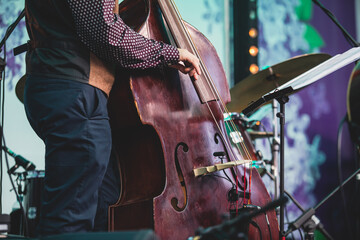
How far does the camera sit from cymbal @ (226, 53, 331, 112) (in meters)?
2.64

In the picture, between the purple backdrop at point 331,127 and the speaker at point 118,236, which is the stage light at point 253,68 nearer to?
the purple backdrop at point 331,127

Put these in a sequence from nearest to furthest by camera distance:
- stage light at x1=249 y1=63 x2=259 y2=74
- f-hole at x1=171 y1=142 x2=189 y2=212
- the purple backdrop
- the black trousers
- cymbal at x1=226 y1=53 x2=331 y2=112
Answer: the black trousers < f-hole at x1=171 y1=142 x2=189 y2=212 < cymbal at x1=226 y1=53 x2=331 y2=112 < stage light at x1=249 y1=63 x2=259 y2=74 < the purple backdrop

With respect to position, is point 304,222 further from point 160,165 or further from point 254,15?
point 254,15

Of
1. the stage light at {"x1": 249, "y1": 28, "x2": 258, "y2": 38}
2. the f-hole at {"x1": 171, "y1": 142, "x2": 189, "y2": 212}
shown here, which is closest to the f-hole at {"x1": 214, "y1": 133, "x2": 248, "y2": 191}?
the f-hole at {"x1": 171, "y1": 142, "x2": 189, "y2": 212}

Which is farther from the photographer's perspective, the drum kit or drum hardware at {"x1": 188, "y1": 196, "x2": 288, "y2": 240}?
the drum kit

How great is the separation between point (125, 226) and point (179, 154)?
33cm

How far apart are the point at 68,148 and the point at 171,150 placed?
1.29ft

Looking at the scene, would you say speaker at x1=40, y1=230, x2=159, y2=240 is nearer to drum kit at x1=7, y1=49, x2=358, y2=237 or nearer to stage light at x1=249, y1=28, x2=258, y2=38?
drum kit at x1=7, y1=49, x2=358, y2=237

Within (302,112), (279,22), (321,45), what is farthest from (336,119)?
(279,22)

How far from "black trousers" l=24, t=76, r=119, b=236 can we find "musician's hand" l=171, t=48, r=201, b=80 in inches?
14.9

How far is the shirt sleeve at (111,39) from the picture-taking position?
1341 mm

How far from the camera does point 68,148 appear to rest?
133cm

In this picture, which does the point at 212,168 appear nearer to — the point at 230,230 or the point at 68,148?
the point at 68,148

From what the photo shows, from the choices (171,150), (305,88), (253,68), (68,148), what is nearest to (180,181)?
(171,150)
